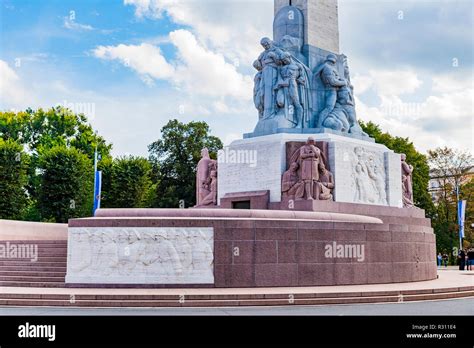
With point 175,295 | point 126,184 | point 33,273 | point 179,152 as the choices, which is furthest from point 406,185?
point 179,152

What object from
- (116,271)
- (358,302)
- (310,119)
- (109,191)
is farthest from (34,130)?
(358,302)

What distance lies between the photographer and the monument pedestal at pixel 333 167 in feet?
74.4

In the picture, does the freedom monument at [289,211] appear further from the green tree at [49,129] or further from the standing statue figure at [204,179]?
the green tree at [49,129]

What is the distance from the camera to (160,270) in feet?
51.5

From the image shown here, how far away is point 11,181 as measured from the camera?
4178 cm

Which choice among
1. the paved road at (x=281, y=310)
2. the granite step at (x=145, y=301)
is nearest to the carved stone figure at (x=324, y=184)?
the granite step at (x=145, y=301)

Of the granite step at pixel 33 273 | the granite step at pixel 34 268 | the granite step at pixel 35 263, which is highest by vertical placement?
the granite step at pixel 35 263

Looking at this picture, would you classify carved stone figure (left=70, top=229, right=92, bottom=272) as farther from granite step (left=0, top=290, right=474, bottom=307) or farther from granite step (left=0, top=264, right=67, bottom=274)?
granite step (left=0, top=290, right=474, bottom=307)

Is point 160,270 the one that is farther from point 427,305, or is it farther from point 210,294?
point 427,305

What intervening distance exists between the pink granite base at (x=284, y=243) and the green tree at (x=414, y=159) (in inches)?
1482

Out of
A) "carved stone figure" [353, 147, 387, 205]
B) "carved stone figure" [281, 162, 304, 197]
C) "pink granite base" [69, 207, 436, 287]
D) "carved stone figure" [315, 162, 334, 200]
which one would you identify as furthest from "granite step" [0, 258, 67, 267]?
"carved stone figure" [353, 147, 387, 205]

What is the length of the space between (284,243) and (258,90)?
1015cm

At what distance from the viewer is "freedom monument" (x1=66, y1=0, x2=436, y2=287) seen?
15773 millimetres
